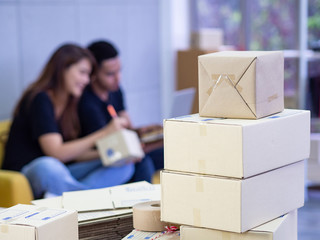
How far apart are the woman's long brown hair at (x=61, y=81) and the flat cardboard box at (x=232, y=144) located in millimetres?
1918

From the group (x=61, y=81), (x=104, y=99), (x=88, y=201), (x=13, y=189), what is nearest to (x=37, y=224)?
(x=88, y=201)

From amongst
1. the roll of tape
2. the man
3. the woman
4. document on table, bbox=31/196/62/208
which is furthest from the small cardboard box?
the roll of tape

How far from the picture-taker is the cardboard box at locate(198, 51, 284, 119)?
1.71 meters

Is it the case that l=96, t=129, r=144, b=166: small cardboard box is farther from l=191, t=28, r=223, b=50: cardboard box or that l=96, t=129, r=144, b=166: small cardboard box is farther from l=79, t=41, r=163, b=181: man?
l=191, t=28, r=223, b=50: cardboard box

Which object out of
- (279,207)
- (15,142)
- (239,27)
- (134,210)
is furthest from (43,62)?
(279,207)

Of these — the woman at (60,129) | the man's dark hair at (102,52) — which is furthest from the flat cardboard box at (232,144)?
the man's dark hair at (102,52)

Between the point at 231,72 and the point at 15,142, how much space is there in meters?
2.05

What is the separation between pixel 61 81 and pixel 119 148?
55 cm

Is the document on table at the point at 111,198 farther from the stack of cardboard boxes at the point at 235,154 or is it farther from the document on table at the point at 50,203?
the stack of cardboard boxes at the point at 235,154

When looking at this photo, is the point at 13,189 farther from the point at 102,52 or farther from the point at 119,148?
the point at 102,52

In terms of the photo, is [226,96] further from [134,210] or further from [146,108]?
[146,108]

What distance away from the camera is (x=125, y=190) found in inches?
88.0

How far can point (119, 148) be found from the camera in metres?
3.41

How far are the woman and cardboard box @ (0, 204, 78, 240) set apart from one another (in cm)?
154
